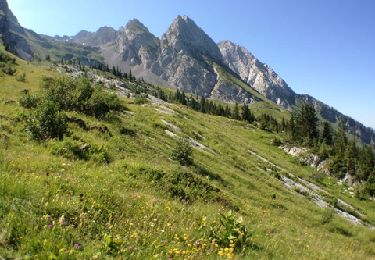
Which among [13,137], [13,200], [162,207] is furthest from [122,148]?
[13,200]

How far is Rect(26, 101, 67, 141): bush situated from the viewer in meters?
19.5

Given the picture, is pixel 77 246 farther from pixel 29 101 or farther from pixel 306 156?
pixel 306 156

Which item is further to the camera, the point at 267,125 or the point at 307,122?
the point at 267,125

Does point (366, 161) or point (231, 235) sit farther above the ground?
point (366, 161)

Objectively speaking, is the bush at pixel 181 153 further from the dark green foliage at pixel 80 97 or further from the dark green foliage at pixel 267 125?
the dark green foliage at pixel 267 125

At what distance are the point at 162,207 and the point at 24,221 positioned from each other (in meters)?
5.26

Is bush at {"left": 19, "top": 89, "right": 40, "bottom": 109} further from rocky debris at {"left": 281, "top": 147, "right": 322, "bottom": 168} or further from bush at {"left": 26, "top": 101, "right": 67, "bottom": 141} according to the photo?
rocky debris at {"left": 281, "top": 147, "right": 322, "bottom": 168}

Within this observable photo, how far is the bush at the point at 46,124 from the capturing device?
19531 millimetres

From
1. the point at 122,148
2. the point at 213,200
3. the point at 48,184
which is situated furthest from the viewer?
the point at 122,148

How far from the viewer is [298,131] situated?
120 metres

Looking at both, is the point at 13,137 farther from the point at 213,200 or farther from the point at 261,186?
the point at 261,186

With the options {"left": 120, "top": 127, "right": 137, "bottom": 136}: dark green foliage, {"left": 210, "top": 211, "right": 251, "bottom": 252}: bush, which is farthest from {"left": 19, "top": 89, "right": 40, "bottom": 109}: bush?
{"left": 210, "top": 211, "right": 251, "bottom": 252}: bush

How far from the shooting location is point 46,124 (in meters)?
20.1

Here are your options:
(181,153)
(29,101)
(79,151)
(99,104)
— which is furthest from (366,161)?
(79,151)
